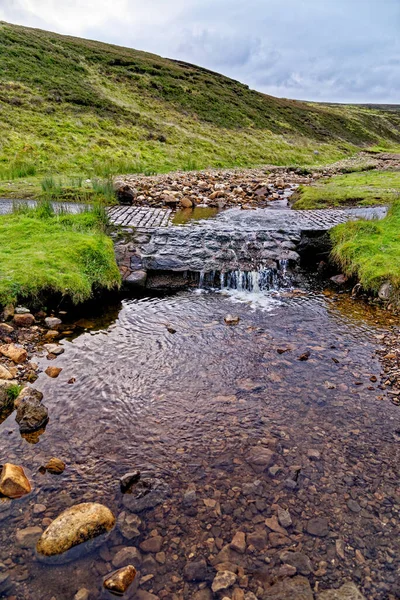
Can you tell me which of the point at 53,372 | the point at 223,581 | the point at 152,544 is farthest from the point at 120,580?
the point at 53,372

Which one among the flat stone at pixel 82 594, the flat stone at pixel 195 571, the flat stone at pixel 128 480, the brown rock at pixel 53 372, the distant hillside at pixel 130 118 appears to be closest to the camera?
the flat stone at pixel 82 594

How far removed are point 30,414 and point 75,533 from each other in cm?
159

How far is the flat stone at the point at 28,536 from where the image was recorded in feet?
9.59

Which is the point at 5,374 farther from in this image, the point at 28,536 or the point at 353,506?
the point at 353,506

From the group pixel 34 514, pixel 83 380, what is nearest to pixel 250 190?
pixel 83 380

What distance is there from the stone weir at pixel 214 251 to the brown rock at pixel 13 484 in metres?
5.15

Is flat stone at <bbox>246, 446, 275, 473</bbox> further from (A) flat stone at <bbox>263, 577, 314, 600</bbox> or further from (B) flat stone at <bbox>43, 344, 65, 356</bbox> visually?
(B) flat stone at <bbox>43, 344, 65, 356</bbox>

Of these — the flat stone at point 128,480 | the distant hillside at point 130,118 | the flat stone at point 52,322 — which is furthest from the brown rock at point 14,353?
the distant hillside at point 130,118

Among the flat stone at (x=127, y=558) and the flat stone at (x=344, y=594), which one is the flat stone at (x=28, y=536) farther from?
the flat stone at (x=344, y=594)

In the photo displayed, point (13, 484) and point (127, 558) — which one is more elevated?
point (13, 484)

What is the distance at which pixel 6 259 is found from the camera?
7406mm

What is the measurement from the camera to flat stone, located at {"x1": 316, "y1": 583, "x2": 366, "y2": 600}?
262 cm

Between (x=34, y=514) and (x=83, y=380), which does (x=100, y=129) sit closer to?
(x=83, y=380)

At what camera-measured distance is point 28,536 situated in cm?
299
